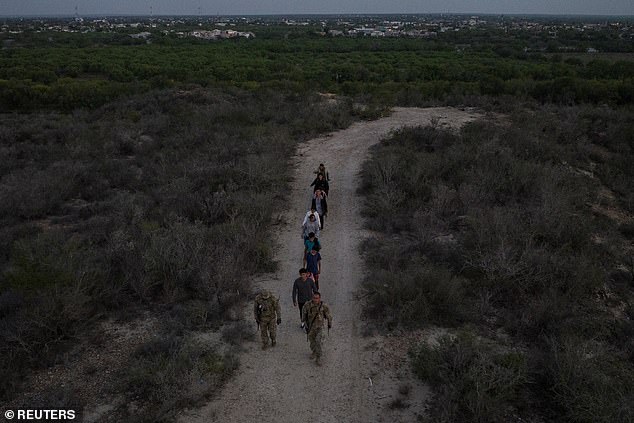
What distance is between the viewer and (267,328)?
7328 millimetres

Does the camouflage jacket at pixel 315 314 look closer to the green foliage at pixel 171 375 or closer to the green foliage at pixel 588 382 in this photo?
the green foliage at pixel 171 375

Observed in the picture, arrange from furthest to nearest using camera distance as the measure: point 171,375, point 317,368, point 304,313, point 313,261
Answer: point 313,261 < point 304,313 < point 317,368 < point 171,375

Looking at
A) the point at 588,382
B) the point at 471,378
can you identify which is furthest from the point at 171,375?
the point at 588,382

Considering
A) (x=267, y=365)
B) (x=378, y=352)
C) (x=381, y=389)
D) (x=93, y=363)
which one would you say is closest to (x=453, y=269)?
(x=378, y=352)

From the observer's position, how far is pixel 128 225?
11.2 m

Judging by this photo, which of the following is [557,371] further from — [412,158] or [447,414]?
[412,158]

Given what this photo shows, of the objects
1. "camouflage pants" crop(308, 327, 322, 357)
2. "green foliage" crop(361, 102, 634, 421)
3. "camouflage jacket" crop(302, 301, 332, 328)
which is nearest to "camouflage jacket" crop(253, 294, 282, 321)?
"camouflage jacket" crop(302, 301, 332, 328)

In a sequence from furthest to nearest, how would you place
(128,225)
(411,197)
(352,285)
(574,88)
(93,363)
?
(574,88) → (411,197) → (128,225) → (352,285) → (93,363)

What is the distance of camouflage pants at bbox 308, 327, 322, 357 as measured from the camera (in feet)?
22.8

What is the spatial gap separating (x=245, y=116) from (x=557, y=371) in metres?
18.1

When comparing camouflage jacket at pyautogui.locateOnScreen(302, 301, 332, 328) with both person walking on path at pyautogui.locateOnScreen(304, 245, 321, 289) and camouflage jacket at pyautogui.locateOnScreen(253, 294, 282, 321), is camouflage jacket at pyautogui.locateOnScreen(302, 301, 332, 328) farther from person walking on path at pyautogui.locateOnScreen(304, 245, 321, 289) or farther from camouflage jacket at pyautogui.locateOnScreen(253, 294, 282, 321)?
person walking on path at pyautogui.locateOnScreen(304, 245, 321, 289)

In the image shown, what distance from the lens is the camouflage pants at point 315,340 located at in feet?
22.8

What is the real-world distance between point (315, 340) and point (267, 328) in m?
0.83

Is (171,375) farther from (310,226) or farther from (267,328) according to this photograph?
(310,226)
